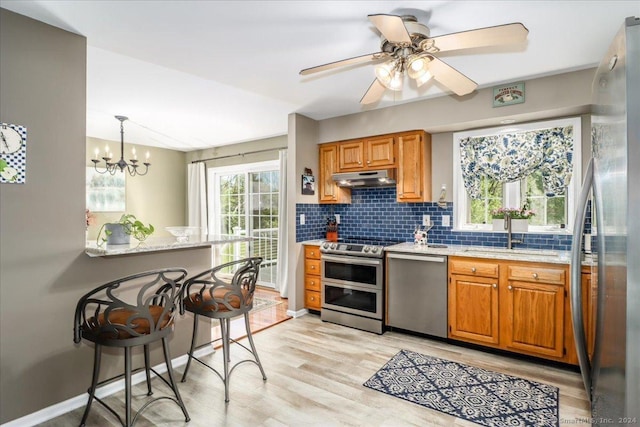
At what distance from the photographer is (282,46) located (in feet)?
8.19

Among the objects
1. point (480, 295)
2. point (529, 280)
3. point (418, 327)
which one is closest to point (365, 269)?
point (418, 327)

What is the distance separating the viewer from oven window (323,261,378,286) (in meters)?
3.71

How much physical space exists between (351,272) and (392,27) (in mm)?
2676

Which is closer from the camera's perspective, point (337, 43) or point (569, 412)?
point (569, 412)

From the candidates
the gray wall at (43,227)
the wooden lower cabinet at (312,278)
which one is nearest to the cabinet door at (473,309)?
the wooden lower cabinet at (312,278)

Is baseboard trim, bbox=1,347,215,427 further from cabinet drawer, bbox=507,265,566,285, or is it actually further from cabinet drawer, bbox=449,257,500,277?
cabinet drawer, bbox=507,265,566,285

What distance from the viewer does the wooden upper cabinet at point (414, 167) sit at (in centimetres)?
380

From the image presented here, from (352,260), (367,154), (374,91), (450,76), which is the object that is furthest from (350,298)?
(450,76)

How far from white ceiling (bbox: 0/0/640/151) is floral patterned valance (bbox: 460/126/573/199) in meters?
0.60

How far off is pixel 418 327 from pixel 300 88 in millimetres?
2641

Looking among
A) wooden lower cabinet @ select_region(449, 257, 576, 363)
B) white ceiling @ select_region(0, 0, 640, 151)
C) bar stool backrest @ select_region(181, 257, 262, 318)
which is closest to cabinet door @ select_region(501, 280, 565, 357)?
wooden lower cabinet @ select_region(449, 257, 576, 363)

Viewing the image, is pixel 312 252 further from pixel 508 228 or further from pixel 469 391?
pixel 469 391

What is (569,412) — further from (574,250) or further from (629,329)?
(629,329)

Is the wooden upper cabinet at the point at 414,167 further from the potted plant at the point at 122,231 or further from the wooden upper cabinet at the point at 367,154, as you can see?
the potted plant at the point at 122,231
